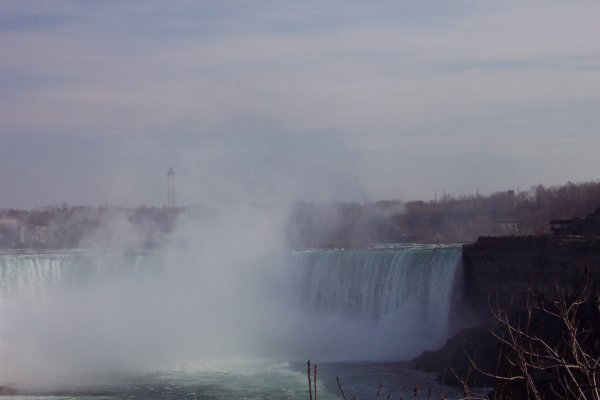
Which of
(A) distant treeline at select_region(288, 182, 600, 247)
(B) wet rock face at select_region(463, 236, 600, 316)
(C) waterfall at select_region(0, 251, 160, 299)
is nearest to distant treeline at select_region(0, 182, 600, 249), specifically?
(A) distant treeline at select_region(288, 182, 600, 247)

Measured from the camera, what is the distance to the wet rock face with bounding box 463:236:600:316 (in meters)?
25.5

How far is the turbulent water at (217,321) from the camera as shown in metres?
24.5

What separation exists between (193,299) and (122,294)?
238 centimetres

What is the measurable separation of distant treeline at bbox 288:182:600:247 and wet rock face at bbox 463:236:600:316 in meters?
19.3

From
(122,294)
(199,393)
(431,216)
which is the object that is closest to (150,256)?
(122,294)

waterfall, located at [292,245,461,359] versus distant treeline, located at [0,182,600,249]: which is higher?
distant treeline, located at [0,182,600,249]

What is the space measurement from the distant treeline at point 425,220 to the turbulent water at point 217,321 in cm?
1303

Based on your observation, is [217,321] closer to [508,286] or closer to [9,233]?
[508,286]

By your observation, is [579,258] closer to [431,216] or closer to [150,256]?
[150,256]

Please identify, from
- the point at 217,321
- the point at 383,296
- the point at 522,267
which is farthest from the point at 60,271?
the point at 522,267

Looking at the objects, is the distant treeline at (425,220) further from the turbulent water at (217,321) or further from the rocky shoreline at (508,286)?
the rocky shoreline at (508,286)

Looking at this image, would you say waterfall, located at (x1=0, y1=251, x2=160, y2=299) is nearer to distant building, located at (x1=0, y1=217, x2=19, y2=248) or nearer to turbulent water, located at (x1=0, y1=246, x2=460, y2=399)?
turbulent water, located at (x1=0, y1=246, x2=460, y2=399)

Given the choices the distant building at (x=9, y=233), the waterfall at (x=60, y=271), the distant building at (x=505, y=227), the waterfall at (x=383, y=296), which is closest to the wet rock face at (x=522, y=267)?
the waterfall at (x=383, y=296)

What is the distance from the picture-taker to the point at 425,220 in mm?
58938
